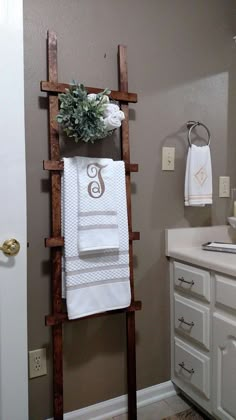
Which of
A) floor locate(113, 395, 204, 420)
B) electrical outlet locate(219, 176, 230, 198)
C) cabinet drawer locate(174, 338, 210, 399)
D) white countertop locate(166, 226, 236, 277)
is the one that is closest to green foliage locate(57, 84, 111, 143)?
white countertop locate(166, 226, 236, 277)

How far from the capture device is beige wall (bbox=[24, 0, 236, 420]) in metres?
1.36

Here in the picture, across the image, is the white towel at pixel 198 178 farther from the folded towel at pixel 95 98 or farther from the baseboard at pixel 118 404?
the baseboard at pixel 118 404

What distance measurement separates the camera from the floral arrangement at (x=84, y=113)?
4.05ft

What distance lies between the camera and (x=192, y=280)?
148 centimetres

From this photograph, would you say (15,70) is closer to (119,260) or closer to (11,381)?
(119,260)

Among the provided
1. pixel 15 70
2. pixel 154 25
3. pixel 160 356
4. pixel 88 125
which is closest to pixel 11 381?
pixel 160 356

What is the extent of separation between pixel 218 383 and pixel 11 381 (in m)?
0.86

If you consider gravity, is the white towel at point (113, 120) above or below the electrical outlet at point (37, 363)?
above

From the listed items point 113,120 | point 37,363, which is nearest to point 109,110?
point 113,120

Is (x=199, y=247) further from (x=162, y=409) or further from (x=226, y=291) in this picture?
(x=162, y=409)

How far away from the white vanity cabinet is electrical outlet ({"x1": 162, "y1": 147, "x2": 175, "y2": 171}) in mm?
494

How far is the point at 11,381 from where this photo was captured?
1.17 meters

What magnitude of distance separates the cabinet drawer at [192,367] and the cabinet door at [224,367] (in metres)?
0.06

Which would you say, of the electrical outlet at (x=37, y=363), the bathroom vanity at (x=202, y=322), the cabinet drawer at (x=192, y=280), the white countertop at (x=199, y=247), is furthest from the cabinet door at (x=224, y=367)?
the electrical outlet at (x=37, y=363)
